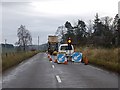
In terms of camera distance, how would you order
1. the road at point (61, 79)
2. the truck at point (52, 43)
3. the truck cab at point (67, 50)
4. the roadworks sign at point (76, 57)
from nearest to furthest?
the road at point (61, 79), the roadworks sign at point (76, 57), the truck cab at point (67, 50), the truck at point (52, 43)

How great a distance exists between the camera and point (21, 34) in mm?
69062

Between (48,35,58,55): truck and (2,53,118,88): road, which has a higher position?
(48,35,58,55): truck

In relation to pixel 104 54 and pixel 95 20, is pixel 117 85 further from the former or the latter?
pixel 95 20

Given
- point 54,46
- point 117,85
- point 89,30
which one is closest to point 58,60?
point 117,85

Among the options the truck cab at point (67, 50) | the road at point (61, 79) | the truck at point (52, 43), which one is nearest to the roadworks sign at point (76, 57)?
the truck cab at point (67, 50)

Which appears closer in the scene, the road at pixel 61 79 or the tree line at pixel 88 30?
the road at pixel 61 79

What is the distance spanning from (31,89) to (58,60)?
63.1 feet

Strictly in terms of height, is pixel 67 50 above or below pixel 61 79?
above

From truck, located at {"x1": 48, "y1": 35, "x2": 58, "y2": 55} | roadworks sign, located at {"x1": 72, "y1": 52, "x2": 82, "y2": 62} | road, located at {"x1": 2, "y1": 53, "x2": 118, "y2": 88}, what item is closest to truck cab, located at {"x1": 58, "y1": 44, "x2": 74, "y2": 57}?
roadworks sign, located at {"x1": 72, "y1": 52, "x2": 82, "y2": 62}

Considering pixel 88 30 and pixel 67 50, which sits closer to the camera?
pixel 67 50

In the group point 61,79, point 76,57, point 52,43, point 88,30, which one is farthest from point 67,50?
point 88,30

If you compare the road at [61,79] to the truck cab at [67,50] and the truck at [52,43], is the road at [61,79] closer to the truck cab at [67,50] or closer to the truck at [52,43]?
the truck cab at [67,50]

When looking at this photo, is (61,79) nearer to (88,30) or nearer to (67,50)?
(67,50)

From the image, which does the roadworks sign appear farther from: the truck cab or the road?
the road
